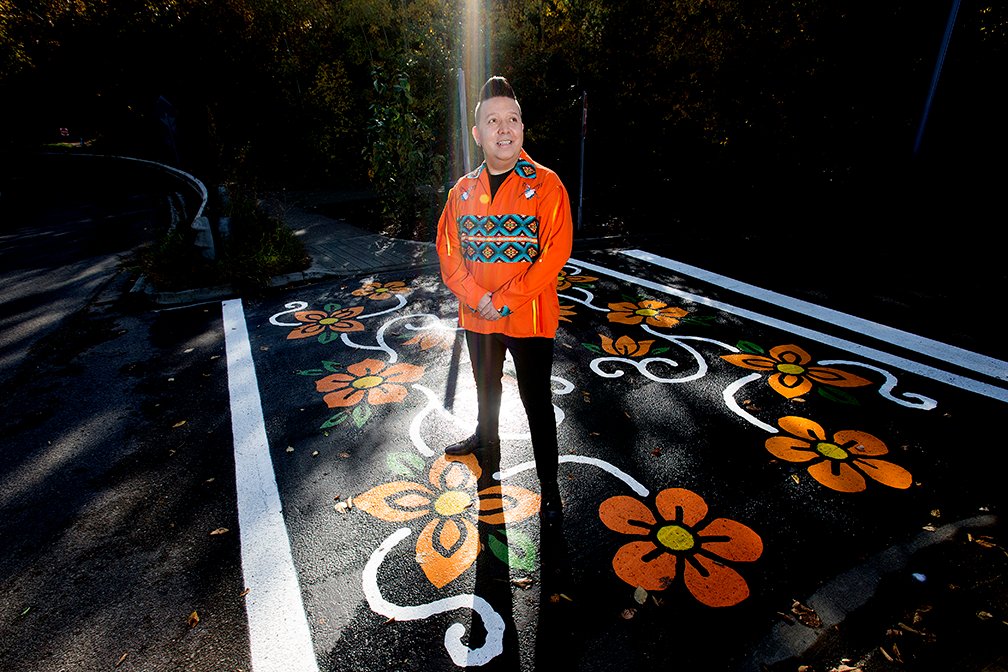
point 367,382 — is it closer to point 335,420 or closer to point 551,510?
point 335,420

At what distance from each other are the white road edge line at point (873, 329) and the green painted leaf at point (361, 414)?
4.87 meters

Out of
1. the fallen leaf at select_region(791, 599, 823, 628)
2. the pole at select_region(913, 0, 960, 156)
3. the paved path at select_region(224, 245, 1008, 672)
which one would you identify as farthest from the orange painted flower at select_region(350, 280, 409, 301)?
the pole at select_region(913, 0, 960, 156)

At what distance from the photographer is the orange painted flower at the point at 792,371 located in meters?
4.29

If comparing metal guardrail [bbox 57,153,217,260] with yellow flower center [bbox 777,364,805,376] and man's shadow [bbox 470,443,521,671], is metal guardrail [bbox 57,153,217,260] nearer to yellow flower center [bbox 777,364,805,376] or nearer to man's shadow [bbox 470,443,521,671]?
man's shadow [bbox 470,443,521,671]

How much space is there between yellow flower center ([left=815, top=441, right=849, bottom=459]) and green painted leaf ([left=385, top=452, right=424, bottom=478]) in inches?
107

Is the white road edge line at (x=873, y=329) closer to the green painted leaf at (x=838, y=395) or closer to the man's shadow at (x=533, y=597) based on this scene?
the green painted leaf at (x=838, y=395)

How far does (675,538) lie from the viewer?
280 cm

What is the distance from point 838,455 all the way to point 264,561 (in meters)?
3.61

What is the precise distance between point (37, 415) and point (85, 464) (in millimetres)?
1203

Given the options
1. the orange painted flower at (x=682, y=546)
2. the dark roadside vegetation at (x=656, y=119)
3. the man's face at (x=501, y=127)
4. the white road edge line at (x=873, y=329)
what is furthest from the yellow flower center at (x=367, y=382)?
the white road edge line at (x=873, y=329)

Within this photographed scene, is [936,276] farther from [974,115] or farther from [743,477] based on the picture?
[743,477]

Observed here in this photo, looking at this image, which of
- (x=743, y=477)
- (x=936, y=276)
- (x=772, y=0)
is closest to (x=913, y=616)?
(x=743, y=477)

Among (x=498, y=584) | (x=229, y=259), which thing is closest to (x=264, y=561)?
(x=498, y=584)

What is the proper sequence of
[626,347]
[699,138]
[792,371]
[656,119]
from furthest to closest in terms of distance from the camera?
[656,119] < [699,138] < [626,347] < [792,371]
